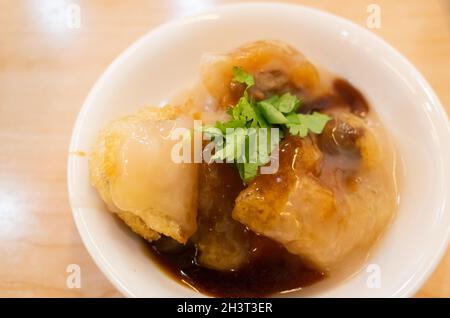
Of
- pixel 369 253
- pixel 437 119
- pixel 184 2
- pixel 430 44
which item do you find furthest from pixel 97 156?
pixel 430 44

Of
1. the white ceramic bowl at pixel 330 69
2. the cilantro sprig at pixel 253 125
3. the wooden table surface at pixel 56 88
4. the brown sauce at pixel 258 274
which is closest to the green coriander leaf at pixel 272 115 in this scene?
the cilantro sprig at pixel 253 125

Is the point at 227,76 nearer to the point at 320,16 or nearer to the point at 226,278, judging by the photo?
the point at 320,16

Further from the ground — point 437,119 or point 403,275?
point 437,119

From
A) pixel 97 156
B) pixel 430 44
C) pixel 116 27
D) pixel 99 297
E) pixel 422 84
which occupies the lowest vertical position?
pixel 99 297

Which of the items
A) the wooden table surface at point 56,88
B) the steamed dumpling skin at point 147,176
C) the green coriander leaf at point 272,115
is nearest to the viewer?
the steamed dumpling skin at point 147,176

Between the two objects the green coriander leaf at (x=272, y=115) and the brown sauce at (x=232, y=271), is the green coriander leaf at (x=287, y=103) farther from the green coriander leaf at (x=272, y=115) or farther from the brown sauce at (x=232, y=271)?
A: the brown sauce at (x=232, y=271)

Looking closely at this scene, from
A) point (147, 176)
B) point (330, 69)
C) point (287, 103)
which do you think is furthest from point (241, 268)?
point (330, 69)

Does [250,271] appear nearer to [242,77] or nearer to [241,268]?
[241,268]
